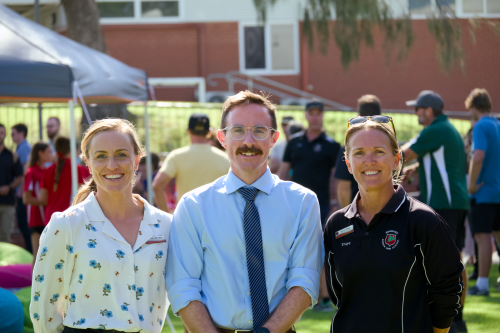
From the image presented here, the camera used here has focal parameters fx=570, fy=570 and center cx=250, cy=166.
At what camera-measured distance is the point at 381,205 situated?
273 centimetres

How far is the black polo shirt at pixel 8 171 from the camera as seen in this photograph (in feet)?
28.1

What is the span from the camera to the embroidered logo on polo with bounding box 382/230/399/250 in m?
2.57

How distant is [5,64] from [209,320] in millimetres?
3864

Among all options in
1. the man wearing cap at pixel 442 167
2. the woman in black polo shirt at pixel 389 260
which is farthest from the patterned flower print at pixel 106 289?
the man wearing cap at pixel 442 167

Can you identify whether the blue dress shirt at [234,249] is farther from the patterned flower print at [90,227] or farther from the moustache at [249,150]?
the patterned flower print at [90,227]

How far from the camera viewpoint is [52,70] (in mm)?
5508

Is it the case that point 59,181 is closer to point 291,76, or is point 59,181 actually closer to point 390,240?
point 390,240

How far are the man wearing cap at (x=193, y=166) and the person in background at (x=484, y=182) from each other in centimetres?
276

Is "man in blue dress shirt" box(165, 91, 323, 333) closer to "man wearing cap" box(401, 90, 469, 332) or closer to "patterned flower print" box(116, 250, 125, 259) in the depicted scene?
"patterned flower print" box(116, 250, 125, 259)

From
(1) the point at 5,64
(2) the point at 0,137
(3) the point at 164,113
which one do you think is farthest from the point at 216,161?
(3) the point at 164,113

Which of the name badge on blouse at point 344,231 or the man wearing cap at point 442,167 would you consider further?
the man wearing cap at point 442,167

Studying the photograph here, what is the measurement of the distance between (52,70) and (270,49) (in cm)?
1477

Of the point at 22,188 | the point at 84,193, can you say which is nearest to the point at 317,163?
the point at 84,193

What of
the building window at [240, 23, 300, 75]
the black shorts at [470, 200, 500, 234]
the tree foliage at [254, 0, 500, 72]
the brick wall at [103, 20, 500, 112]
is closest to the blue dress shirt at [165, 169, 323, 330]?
the black shorts at [470, 200, 500, 234]
